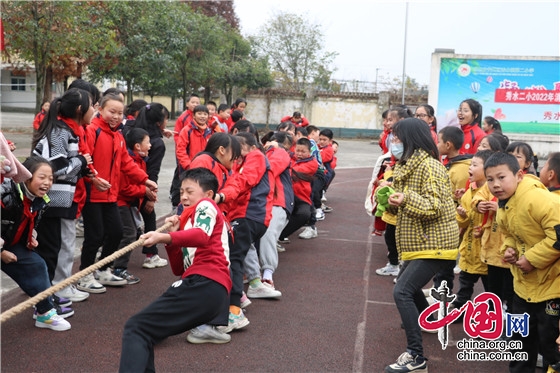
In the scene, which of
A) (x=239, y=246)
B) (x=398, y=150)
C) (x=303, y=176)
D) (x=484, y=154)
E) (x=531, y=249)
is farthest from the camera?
(x=303, y=176)

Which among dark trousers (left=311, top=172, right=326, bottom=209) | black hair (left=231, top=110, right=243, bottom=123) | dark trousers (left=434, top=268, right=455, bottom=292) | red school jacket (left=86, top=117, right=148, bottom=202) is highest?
black hair (left=231, top=110, right=243, bottom=123)

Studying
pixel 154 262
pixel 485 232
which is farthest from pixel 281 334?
pixel 154 262

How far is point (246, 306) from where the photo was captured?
5348mm

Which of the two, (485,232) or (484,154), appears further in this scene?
(484,154)

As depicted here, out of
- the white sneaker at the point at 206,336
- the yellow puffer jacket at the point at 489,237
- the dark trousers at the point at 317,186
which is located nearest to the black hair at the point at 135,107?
the dark trousers at the point at 317,186

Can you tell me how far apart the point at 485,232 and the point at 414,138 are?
110 cm

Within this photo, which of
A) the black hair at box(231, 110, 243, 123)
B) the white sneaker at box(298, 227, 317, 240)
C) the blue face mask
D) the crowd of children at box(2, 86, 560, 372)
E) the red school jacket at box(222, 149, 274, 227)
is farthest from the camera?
the black hair at box(231, 110, 243, 123)

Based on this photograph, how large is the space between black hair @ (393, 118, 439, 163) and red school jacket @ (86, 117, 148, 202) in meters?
2.71

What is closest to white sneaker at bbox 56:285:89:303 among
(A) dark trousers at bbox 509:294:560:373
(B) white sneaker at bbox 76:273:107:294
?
(B) white sneaker at bbox 76:273:107:294

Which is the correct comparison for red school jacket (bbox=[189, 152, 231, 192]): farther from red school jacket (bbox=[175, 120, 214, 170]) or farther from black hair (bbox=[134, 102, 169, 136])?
red school jacket (bbox=[175, 120, 214, 170])

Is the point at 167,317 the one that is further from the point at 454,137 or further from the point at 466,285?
the point at 454,137

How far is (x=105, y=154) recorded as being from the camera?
5418mm

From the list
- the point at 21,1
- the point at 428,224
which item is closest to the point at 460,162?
the point at 428,224

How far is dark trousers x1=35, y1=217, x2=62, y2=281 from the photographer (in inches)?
188
